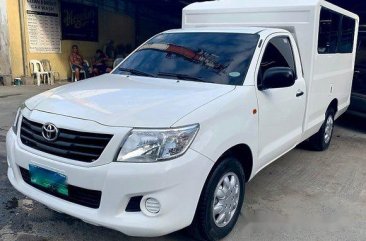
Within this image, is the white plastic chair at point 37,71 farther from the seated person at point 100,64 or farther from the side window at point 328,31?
the side window at point 328,31

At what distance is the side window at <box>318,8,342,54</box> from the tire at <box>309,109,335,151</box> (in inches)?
40.5

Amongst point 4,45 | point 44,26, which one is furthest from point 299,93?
point 44,26

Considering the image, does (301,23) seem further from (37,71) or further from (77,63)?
(77,63)

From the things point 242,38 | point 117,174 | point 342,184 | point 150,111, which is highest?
point 242,38

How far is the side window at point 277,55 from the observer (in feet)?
12.2

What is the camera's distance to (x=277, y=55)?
157 inches

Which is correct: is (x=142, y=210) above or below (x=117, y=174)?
below

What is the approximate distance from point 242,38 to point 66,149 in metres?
2.10

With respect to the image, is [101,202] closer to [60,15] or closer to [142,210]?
[142,210]

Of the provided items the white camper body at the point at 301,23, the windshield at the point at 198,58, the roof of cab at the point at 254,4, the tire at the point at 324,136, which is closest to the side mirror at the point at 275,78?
the windshield at the point at 198,58

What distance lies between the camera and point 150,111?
2621 mm

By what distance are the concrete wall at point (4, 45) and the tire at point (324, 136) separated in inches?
379

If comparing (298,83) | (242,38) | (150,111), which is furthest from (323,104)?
(150,111)

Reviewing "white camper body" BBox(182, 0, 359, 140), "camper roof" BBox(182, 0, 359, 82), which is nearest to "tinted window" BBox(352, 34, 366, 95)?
"white camper body" BBox(182, 0, 359, 140)
